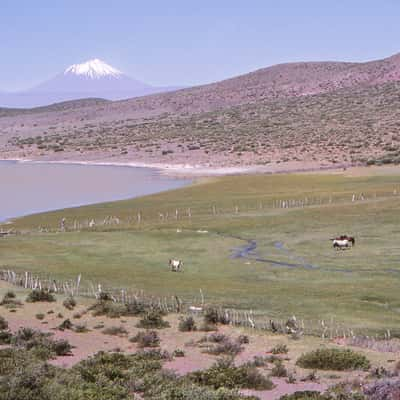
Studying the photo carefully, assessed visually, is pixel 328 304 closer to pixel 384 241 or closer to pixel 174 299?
pixel 174 299

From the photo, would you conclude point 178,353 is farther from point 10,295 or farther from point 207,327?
point 10,295

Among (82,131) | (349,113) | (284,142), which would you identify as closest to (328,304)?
(284,142)

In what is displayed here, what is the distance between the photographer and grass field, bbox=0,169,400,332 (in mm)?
30266

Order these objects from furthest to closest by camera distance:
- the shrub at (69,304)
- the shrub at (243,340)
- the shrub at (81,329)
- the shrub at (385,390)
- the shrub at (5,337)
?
the shrub at (69,304), the shrub at (81,329), the shrub at (243,340), the shrub at (5,337), the shrub at (385,390)

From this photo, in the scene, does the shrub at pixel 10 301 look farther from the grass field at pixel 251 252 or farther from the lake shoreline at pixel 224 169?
the lake shoreline at pixel 224 169

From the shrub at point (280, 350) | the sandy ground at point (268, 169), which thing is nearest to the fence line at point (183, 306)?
the shrub at point (280, 350)

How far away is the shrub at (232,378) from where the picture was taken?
17.5m

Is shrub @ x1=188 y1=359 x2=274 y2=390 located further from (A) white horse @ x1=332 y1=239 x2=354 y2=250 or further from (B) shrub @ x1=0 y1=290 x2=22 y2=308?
(A) white horse @ x1=332 y1=239 x2=354 y2=250

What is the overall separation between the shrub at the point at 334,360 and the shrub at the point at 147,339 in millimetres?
4269

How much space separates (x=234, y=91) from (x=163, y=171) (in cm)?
9682

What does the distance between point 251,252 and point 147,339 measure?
1990 cm

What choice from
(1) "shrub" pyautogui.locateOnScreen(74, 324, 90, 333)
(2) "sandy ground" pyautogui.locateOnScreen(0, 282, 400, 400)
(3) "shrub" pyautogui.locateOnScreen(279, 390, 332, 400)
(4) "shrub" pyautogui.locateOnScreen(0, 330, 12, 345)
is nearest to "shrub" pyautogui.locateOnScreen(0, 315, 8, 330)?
(2) "sandy ground" pyautogui.locateOnScreen(0, 282, 400, 400)

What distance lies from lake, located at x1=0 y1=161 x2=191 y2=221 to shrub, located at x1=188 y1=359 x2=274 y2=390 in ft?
144

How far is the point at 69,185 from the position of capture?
279ft
